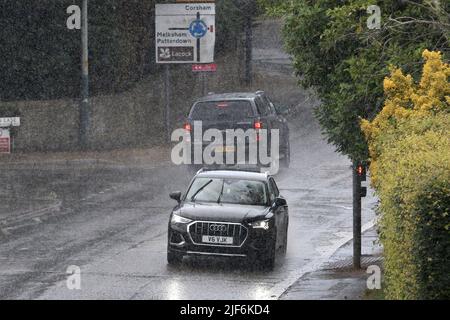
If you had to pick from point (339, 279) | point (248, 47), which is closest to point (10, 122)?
point (248, 47)

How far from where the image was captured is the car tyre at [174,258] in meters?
18.4

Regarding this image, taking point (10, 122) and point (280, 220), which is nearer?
point (280, 220)

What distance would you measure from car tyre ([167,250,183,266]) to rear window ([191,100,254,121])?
1201 cm

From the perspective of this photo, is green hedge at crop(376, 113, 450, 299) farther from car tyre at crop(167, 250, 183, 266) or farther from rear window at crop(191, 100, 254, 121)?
rear window at crop(191, 100, 254, 121)

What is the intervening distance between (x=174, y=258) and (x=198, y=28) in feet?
82.4

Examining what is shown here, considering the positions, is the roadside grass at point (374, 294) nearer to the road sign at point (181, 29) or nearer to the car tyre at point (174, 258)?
the car tyre at point (174, 258)

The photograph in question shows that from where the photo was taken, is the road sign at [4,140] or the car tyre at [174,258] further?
the road sign at [4,140]

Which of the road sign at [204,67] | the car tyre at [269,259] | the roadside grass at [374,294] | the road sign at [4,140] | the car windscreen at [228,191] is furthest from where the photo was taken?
the road sign at [204,67]

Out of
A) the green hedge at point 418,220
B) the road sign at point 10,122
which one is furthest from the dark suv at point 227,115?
the green hedge at point 418,220

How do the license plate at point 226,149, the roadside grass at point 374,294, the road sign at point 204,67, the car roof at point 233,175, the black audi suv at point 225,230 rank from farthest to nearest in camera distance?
the road sign at point 204,67 → the license plate at point 226,149 → the car roof at point 233,175 → the black audi suv at point 225,230 → the roadside grass at point 374,294

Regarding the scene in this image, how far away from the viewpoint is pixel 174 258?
18453 mm

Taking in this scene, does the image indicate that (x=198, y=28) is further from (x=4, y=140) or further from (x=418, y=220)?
(x=418, y=220)
